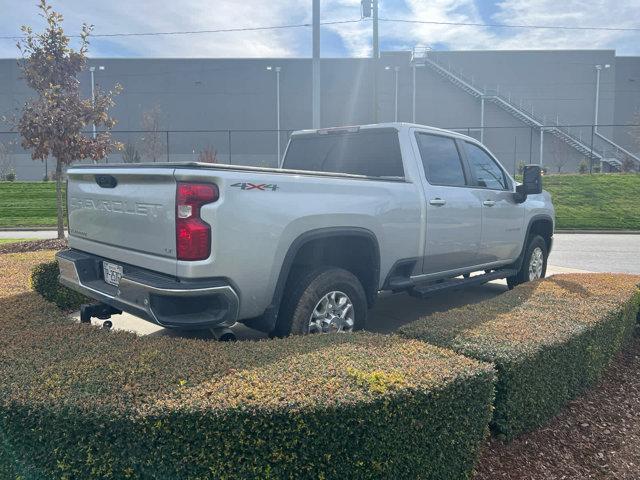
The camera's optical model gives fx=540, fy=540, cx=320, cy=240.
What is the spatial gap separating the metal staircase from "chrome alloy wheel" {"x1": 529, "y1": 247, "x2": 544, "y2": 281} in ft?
104

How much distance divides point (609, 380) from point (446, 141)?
2.72m

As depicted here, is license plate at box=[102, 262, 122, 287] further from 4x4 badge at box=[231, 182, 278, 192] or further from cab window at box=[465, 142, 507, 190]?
cab window at box=[465, 142, 507, 190]

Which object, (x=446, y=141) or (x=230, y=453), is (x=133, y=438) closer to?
(x=230, y=453)

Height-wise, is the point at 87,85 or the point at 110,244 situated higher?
the point at 87,85

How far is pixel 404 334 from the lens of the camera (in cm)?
369

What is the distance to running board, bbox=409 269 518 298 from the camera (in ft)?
16.9

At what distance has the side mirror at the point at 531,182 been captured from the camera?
640cm

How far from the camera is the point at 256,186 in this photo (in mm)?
3465

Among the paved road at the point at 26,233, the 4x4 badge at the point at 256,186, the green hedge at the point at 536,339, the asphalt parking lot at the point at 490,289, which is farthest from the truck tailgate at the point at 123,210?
the paved road at the point at 26,233

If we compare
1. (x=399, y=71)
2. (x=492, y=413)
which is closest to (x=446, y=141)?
(x=492, y=413)

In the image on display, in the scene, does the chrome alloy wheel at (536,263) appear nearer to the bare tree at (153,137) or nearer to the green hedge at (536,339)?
the green hedge at (536,339)

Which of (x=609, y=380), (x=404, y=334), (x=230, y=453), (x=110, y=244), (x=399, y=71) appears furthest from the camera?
(x=399, y=71)

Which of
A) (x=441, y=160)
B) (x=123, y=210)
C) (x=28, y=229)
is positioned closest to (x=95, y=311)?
(x=123, y=210)

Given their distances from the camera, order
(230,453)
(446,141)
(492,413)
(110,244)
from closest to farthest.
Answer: (230,453)
(492,413)
(110,244)
(446,141)
